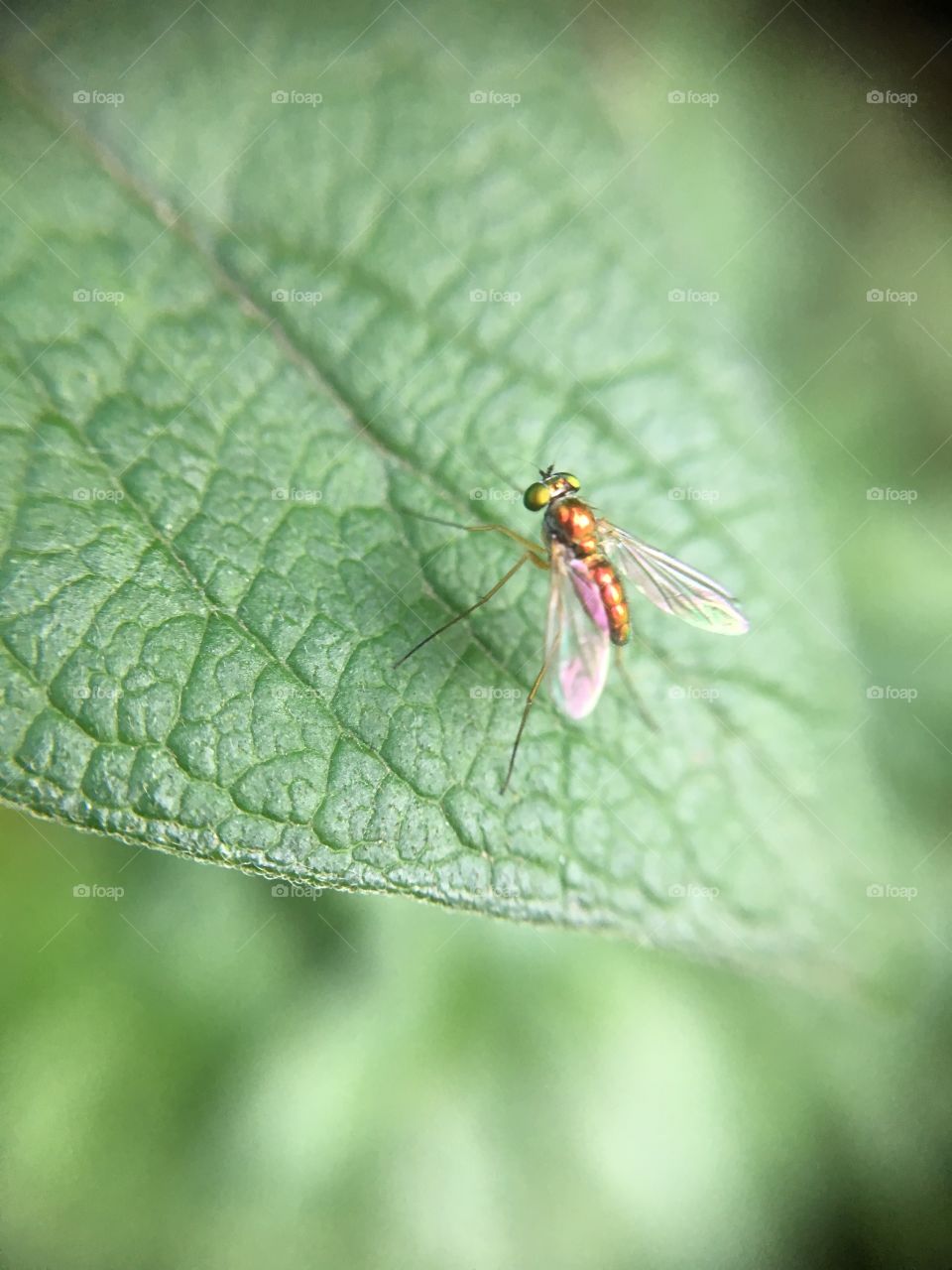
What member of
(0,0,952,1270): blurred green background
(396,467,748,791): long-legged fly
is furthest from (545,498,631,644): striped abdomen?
(0,0,952,1270): blurred green background

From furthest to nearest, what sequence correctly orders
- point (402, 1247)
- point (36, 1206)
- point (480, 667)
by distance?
1. point (402, 1247)
2. point (36, 1206)
3. point (480, 667)

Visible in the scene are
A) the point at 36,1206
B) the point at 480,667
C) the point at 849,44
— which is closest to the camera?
the point at 480,667

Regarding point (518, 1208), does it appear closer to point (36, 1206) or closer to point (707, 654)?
point (36, 1206)

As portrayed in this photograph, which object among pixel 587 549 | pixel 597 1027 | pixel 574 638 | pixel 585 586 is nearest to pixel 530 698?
pixel 574 638

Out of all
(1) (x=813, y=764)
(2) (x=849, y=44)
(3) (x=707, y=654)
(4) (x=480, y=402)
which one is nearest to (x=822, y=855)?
(1) (x=813, y=764)

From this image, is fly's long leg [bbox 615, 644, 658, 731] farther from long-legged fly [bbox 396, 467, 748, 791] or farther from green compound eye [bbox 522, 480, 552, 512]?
green compound eye [bbox 522, 480, 552, 512]

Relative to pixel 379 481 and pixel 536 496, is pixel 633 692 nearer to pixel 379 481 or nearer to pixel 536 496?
pixel 536 496
